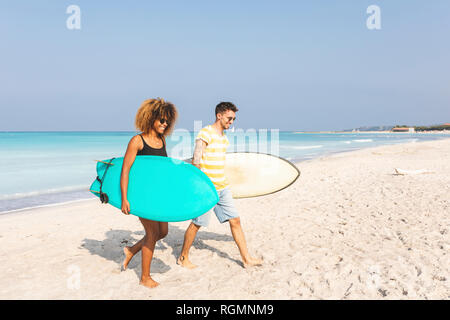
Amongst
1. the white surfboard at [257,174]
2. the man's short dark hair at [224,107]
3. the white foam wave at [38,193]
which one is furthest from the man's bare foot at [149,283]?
the white foam wave at [38,193]

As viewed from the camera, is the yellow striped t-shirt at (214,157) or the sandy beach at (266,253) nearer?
the sandy beach at (266,253)

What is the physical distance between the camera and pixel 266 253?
3.62 metres

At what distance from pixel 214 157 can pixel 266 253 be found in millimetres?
1346

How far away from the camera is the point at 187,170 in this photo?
283cm

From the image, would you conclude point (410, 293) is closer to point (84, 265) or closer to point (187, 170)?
point (187, 170)

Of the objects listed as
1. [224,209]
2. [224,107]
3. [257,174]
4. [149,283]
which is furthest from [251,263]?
[224,107]

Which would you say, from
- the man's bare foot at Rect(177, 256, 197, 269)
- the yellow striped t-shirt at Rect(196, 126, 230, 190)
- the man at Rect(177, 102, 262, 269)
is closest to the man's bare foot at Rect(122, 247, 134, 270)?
the man's bare foot at Rect(177, 256, 197, 269)

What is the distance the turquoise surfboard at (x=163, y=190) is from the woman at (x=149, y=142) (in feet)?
0.31

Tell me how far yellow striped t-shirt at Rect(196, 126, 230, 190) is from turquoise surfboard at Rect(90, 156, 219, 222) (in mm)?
176

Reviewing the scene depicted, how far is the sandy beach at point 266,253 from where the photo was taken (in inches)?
107

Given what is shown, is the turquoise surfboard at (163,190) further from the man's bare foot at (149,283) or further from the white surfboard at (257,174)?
the white surfboard at (257,174)

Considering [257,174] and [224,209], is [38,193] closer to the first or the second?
[257,174]
